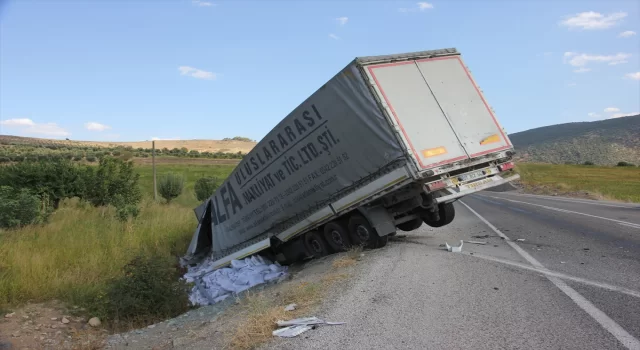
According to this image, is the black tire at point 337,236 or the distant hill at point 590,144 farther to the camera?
the distant hill at point 590,144

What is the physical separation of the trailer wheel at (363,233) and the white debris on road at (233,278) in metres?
2.03

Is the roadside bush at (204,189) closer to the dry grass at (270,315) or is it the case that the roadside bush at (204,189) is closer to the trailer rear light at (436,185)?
the trailer rear light at (436,185)

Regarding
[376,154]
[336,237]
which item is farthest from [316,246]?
[376,154]

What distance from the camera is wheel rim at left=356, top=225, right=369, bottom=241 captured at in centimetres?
856

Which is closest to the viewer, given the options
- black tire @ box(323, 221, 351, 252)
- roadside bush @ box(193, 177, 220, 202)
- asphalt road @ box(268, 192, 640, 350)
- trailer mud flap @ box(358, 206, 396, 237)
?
asphalt road @ box(268, 192, 640, 350)

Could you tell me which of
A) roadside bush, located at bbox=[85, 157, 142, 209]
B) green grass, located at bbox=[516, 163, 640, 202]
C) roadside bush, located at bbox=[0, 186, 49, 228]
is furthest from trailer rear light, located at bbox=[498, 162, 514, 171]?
roadside bush, located at bbox=[85, 157, 142, 209]

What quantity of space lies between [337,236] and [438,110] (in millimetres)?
3058

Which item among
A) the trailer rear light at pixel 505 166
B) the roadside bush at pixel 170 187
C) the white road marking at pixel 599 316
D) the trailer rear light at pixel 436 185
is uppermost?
the roadside bush at pixel 170 187

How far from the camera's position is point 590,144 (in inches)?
4382

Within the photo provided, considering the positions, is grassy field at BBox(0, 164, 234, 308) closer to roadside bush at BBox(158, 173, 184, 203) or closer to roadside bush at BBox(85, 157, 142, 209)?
roadside bush at BBox(85, 157, 142, 209)

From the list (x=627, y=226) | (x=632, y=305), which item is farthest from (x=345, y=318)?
(x=627, y=226)

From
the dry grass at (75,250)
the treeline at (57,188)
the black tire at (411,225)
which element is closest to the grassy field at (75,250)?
the dry grass at (75,250)

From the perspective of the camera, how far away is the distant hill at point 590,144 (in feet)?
331

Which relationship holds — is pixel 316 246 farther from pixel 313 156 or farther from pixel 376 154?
pixel 376 154
